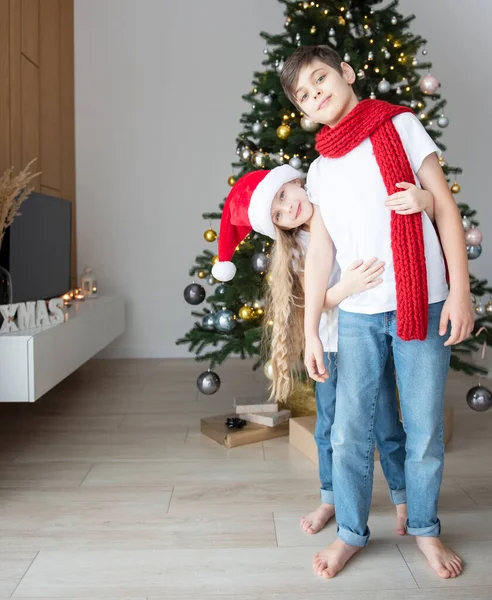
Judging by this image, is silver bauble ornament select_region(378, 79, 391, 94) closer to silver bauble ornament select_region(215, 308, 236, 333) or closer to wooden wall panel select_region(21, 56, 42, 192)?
silver bauble ornament select_region(215, 308, 236, 333)

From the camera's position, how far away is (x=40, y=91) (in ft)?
11.1

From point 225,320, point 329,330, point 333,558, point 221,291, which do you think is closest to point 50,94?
point 221,291

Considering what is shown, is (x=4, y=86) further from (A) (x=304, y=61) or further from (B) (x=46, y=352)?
(A) (x=304, y=61)

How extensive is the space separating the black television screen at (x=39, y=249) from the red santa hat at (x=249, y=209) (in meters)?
1.25

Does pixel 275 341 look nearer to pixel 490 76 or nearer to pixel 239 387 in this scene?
pixel 239 387

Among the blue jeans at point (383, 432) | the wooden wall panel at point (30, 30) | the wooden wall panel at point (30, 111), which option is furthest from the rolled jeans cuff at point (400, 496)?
the wooden wall panel at point (30, 30)

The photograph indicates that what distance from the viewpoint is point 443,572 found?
1353 mm

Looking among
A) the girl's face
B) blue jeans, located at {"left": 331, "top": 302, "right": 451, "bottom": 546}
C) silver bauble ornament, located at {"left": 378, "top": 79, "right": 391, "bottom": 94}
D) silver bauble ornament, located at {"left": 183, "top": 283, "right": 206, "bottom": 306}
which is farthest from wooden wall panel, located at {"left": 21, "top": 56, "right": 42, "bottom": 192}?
blue jeans, located at {"left": 331, "top": 302, "right": 451, "bottom": 546}

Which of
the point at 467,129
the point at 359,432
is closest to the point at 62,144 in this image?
the point at 467,129

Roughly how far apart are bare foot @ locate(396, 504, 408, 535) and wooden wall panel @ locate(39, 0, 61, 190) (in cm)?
266

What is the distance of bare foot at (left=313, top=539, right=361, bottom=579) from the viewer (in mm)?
1361

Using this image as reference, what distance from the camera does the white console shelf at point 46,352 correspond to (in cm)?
206

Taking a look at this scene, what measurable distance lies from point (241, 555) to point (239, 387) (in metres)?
1.69

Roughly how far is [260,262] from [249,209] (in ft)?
Answer: 2.18
